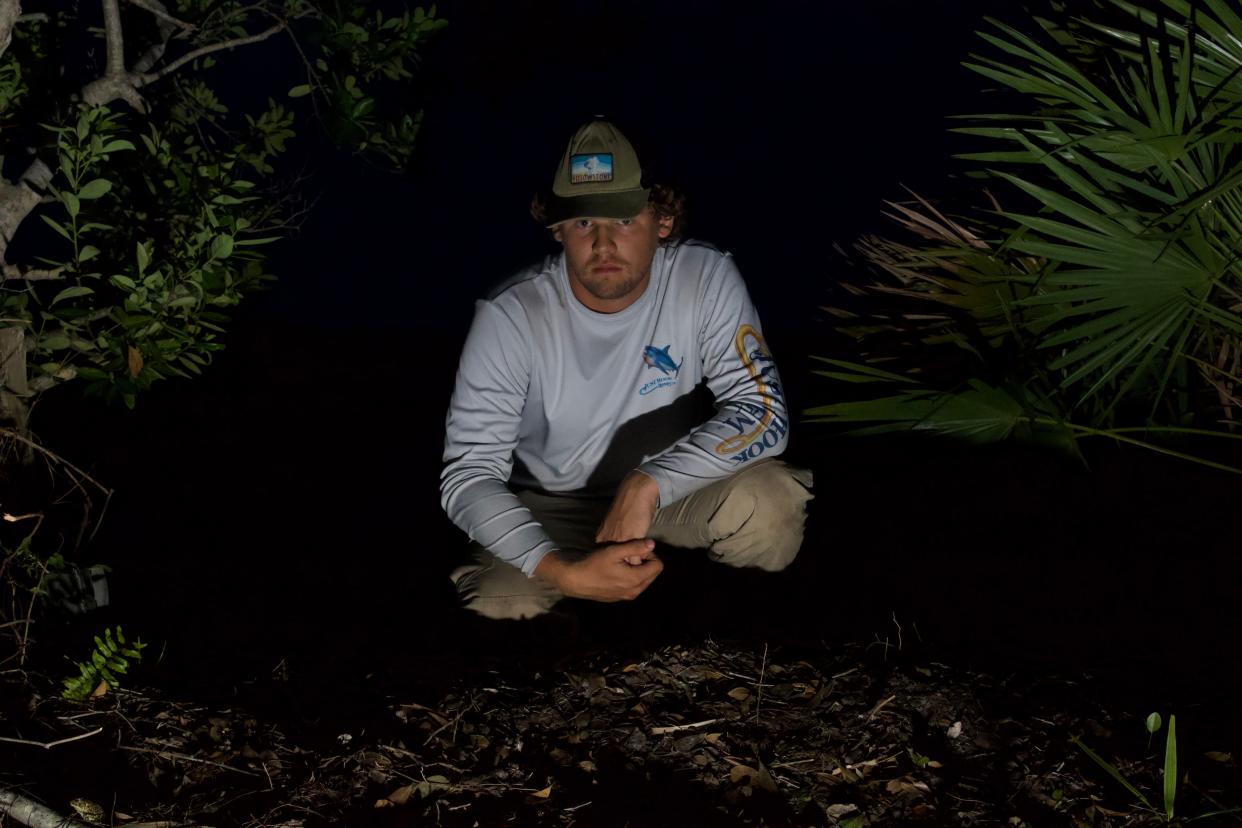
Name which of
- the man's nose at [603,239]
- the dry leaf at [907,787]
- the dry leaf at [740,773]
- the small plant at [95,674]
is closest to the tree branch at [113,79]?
the man's nose at [603,239]

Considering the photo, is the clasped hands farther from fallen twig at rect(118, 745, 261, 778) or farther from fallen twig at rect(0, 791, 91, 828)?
fallen twig at rect(0, 791, 91, 828)

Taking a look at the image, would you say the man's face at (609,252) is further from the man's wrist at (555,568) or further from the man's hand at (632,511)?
the man's wrist at (555,568)

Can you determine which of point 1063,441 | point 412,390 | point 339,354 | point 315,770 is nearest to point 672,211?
point 1063,441

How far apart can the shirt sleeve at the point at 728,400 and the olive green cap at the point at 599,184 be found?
0.40 meters

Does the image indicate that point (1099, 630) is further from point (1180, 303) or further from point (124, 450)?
point (124, 450)

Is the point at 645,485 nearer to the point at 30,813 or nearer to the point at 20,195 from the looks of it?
the point at 30,813

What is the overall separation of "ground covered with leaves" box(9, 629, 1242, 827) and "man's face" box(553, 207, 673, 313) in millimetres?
1142

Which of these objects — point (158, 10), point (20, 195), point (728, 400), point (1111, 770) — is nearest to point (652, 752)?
point (1111, 770)

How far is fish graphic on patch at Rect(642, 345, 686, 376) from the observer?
Answer: 342 cm

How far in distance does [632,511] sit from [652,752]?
80 cm

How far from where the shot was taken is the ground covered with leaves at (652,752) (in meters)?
2.19

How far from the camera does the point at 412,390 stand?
7711 mm

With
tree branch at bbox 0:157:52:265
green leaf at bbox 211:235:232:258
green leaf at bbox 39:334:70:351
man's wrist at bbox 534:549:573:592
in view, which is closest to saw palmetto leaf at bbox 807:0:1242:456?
man's wrist at bbox 534:549:573:592

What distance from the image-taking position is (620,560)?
9.10 feet
